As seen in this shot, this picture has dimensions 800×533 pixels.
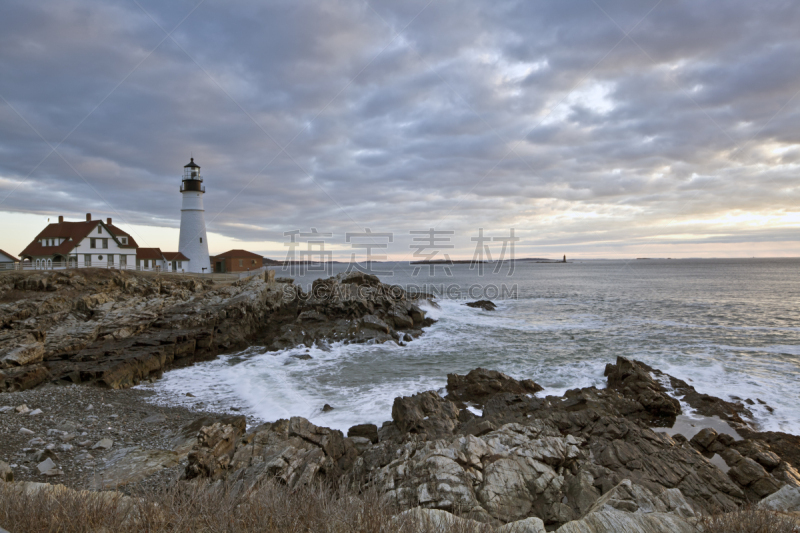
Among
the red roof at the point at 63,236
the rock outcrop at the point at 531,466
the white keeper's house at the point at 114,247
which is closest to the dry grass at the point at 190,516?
the rock outcrop at the point at 531,466

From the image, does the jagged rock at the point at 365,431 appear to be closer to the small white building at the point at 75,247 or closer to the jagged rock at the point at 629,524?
the jagged rock at the point at 629,524

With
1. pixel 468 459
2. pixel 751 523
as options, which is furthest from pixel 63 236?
pixel 751 523

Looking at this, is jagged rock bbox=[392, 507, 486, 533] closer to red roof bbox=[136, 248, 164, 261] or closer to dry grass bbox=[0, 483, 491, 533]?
dry grass bbox=[0, 483, 491, 533]

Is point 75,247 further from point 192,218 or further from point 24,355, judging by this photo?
point 24,355

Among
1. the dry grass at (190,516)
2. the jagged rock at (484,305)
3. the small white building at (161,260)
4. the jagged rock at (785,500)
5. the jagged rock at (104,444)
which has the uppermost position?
the small white building at (161,260)

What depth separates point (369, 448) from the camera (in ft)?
27.6

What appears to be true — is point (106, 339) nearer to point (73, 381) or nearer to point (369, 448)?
point (73, 381)

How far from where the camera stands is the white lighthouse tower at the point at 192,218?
37.9m

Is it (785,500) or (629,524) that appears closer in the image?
(629,524)

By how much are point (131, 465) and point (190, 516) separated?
5230mm

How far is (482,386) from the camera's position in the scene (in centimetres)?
1260

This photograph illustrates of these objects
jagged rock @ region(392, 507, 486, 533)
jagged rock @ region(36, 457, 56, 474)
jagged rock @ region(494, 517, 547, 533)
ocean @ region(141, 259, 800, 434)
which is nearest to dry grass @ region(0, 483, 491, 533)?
jagged rock @ region(392, 507, 486, 533)

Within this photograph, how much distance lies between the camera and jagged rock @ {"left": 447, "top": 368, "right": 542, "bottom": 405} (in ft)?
40.9

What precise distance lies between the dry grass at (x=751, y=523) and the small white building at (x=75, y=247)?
39385mm
